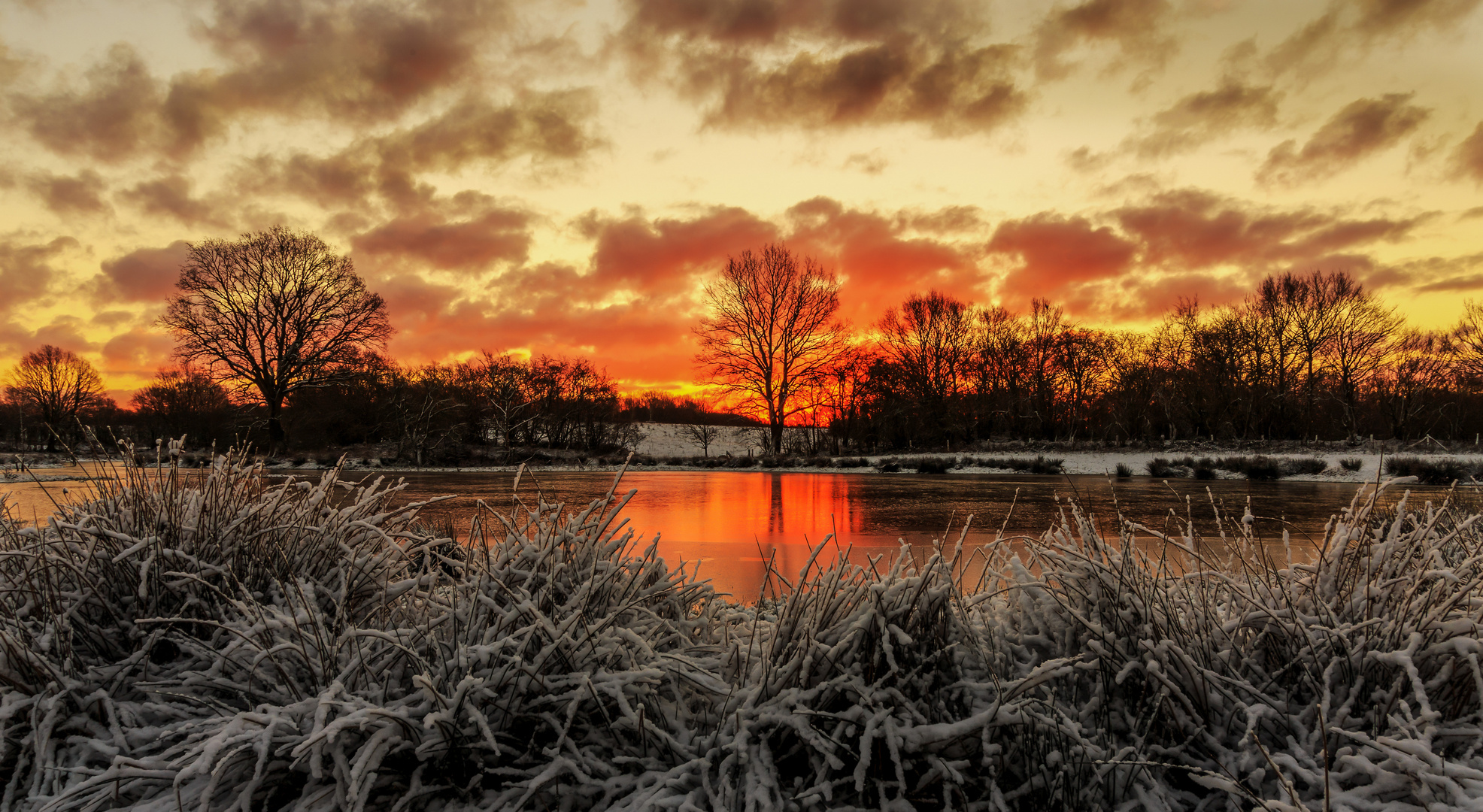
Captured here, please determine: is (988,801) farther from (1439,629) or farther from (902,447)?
(902,447)

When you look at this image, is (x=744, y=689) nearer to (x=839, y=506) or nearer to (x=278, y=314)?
(x=839, y=506)

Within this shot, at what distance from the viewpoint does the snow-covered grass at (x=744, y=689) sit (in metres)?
1.81

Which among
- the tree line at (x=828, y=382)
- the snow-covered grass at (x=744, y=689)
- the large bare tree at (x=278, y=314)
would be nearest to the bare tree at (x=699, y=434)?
the tree line at (x=828, y=382)

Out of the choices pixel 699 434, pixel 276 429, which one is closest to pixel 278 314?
pixel 276 429

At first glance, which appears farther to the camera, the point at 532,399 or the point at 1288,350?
the point at 1288,350

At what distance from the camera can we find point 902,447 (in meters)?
37.7

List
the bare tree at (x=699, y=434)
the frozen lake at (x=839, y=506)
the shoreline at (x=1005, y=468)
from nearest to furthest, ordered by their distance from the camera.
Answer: the frozen lake at (x=839, y=506), the shoreline at (x=1005, y=468), the bare tree at (x=699, y=434)

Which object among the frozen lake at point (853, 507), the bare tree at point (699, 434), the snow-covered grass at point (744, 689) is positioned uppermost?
the bare tree at point (699, 434)

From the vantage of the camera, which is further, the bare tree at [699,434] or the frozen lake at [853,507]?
the bare tree at [699,434]

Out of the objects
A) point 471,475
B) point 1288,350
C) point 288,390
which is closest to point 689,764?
point 471,475

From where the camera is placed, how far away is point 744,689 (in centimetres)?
205

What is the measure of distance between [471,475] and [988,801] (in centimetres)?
1927

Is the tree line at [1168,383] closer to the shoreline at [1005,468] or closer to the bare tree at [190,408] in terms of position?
the shoreline at [1005,468]

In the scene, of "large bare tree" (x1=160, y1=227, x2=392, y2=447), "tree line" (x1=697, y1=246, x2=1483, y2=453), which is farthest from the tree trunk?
"tree line" (x1=697, y1=246, x2=1483, y2=453)
